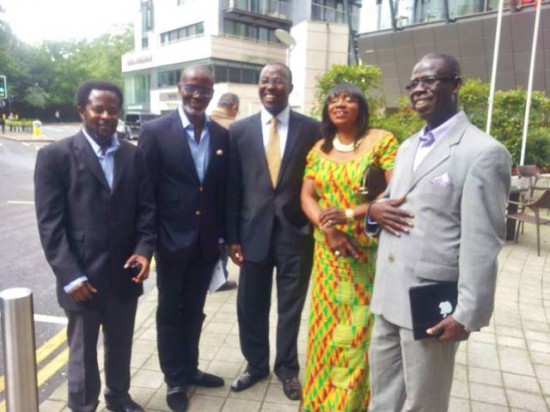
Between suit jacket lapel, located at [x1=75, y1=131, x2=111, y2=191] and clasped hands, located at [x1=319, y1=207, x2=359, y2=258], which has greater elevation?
suit jacket lapel, located at [x1=75, y1=131, x2=111, y2=191]

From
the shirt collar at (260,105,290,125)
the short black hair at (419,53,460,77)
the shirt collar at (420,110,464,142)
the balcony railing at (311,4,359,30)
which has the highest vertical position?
the balcony railing at (311,4,359,30)

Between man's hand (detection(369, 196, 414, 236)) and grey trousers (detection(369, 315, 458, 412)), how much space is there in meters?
0.47

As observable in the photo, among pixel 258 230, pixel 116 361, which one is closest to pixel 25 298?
pixel 116 361

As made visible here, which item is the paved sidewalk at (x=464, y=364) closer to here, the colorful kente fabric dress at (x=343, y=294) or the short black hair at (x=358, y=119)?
the colorful kente fabric dress at (x=343, y=294)

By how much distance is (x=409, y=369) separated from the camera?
2.30 m

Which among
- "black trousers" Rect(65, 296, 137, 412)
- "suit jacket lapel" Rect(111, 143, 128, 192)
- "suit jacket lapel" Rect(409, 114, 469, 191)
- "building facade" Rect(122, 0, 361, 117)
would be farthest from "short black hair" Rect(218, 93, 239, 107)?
"building facade" Rect(122, 0, 361, 117)

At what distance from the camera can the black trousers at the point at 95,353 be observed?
2828 millimetres

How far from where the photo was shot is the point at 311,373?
3125 mm

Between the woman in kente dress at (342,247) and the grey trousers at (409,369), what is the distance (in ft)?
1.36

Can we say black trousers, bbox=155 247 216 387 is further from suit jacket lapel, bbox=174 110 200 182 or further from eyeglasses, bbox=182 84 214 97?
eyeglasses, bbox=182 84 214 97

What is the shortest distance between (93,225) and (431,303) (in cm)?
179

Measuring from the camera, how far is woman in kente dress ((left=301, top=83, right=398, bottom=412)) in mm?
2838

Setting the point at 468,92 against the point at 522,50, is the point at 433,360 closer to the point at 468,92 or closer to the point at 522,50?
the point at 468,92

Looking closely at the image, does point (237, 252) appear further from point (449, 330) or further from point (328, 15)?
point (328, 15)
